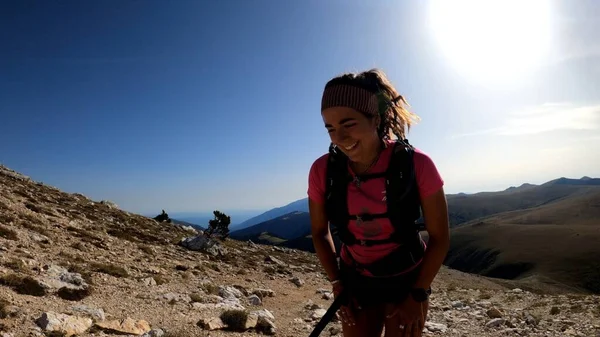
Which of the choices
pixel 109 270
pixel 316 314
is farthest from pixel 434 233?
pixel 109 270

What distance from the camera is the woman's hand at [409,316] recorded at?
3133 millimetres

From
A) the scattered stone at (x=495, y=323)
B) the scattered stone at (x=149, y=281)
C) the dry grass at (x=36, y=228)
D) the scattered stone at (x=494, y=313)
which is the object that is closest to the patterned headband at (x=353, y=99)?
the scattered stone at (x=149, y=281)

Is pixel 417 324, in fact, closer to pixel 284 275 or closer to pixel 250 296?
pixel 250 296

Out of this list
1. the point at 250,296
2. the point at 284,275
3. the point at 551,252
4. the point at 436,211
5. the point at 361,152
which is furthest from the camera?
the point at 551,252

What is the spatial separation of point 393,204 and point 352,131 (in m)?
0.70

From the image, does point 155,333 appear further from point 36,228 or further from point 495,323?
point 36,228

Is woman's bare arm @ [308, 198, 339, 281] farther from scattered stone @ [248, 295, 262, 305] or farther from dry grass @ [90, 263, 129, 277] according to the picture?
dry grass @ [90, 263, 129, 277]

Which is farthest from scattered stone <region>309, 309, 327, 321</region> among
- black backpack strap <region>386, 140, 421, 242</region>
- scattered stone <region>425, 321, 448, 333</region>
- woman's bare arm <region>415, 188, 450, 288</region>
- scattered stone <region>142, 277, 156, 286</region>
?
black backpack strap <region>386, 140, 421, 242</region>

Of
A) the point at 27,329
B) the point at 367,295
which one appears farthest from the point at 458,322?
the point at 27,329

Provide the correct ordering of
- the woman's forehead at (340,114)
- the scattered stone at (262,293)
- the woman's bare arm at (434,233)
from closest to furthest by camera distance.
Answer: the woman's bare arm at (434,233), the woman's forehead at (340,114), the scattered stone at (262,293)

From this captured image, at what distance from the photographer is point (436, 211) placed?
9.87ft

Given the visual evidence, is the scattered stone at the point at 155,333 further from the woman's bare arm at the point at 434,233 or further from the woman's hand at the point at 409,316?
the woman's bare arm at the point at 434,233

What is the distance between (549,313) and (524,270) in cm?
12005

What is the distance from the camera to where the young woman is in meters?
3.11
